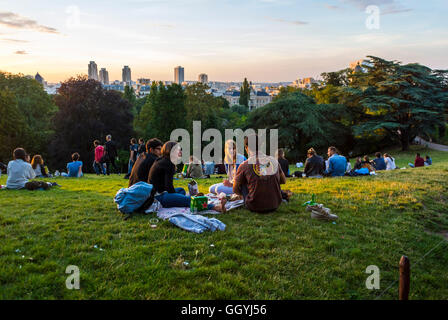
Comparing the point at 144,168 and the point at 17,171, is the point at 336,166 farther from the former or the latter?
the point at 17,171

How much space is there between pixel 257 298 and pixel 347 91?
110 feet

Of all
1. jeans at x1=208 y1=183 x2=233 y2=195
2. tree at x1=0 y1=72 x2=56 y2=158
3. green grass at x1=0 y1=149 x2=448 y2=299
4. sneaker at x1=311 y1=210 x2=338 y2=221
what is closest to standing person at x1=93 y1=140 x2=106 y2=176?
green grass at x1=0 y1=149 x2=448 y2=299

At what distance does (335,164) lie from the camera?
12.5 meters

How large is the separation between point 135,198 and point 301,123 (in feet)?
91.9

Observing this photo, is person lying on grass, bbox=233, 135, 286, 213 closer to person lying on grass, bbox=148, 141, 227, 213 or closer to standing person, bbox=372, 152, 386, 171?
person lying on grass, bbox=148, 141, 227, 213

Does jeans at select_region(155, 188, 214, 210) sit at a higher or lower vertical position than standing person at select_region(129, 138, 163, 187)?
lower

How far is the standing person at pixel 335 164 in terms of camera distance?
1249 cm

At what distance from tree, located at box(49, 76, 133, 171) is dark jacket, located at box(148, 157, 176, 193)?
24892 millimetres

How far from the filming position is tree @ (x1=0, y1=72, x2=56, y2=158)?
110ft

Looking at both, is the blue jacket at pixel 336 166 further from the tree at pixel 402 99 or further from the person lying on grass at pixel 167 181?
the tree at pixel 402 99

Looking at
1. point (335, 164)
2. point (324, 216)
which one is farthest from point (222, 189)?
point (335, 164)
